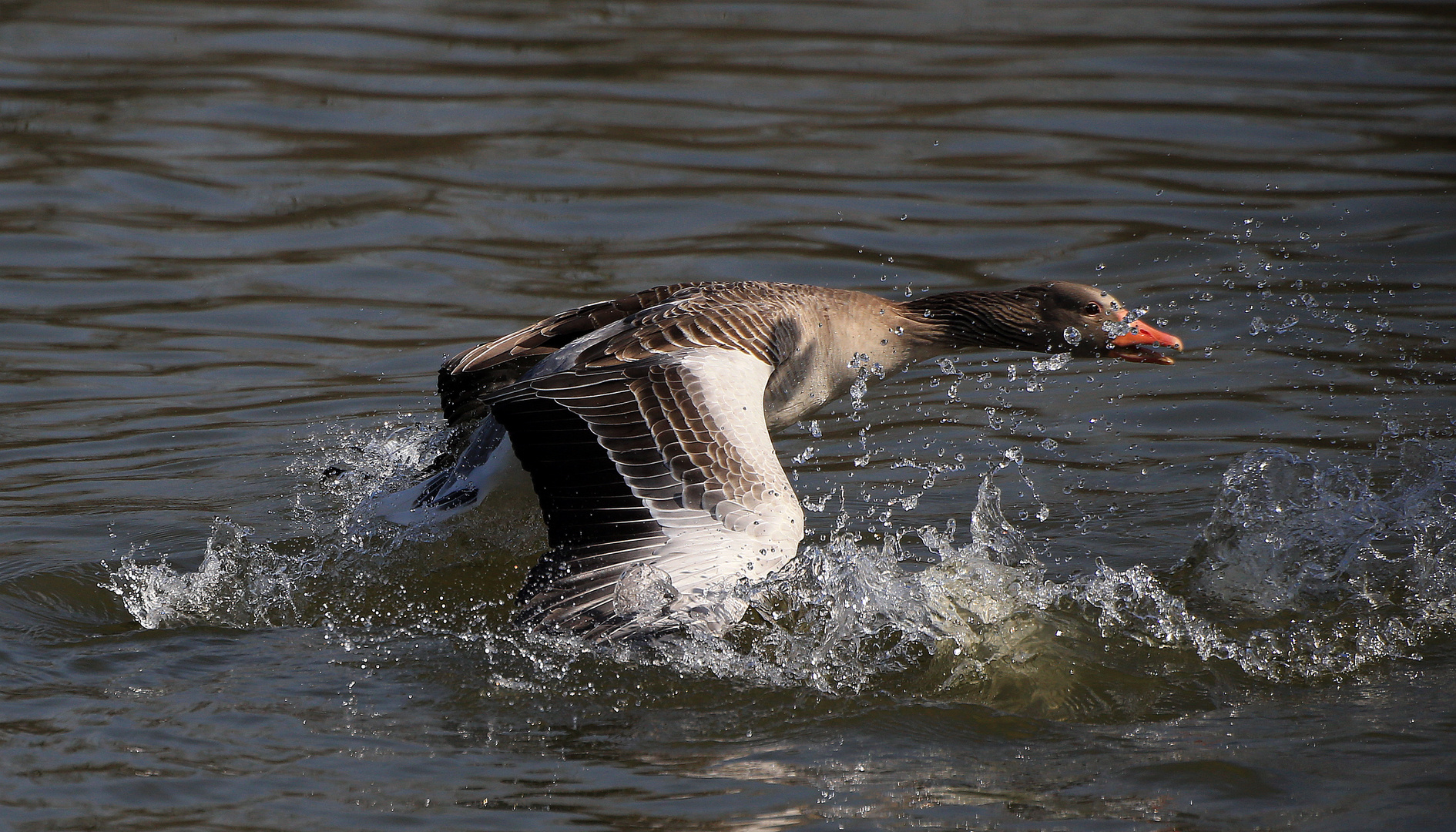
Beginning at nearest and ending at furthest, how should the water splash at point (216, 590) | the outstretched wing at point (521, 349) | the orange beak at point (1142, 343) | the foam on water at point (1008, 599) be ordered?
the foam on water at point (1008, 599), the water splash at point (216, 590), the outstretched wing at point (521, 349), the orange beak at point (1142, 343)

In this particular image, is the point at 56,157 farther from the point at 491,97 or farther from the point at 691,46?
the point at 691,46

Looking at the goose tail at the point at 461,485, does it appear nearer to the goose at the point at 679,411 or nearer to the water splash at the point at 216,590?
the goose at the point at 679,411

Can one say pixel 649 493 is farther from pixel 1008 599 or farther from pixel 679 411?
pixel 1008 599

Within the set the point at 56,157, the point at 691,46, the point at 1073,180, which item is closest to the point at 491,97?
the point at 691,46

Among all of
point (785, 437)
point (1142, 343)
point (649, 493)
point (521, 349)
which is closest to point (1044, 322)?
point (1142, 343)

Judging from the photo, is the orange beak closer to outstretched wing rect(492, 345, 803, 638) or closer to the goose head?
the goose head

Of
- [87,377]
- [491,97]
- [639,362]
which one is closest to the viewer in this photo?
[639,362]

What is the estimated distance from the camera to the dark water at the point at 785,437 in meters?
4.83

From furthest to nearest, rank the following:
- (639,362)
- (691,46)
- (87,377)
Result: 1. (691,46)
2. (87,377)
3. (639,362)

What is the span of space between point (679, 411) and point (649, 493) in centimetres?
36

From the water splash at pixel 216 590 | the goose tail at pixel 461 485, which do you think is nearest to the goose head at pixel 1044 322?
the goose tail at pixel 461 485

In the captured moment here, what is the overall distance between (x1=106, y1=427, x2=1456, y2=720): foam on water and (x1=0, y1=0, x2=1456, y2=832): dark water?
2 cm

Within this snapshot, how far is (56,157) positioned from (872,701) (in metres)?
9.57

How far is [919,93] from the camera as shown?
13.8 m
